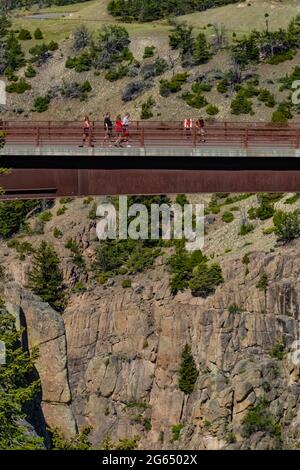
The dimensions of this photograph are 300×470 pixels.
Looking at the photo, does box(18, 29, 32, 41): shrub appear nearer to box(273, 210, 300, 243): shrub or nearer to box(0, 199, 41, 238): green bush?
box(0, 199, 41, 238): green bush

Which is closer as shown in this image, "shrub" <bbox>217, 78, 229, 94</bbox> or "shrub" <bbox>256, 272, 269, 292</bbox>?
"shrub" <bbox>256, 272, 269, 292</bbox>

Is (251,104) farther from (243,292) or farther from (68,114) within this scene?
(243,292)

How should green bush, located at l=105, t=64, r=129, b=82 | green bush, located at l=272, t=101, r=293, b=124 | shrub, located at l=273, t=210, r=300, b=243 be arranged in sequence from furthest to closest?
green bush, located at l=105, t=64, r=129, b=82
green bush, located at l=272, t=101, r=293, b=124
shrub, located at l=273, t=210, r=300, b=243

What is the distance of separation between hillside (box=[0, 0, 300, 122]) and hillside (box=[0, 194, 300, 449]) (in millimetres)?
25443

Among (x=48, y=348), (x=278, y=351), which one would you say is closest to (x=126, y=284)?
(x=48, y=348)

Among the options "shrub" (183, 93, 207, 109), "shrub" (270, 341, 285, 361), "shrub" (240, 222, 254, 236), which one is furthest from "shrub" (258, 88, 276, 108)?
"shrub" (270, 341, 285, 361)

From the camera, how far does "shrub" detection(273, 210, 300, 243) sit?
285 feet

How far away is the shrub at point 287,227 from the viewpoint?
8688cm

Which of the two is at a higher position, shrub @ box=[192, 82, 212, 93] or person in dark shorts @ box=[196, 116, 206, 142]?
shrub @ box=[192, 82, 212, 93]

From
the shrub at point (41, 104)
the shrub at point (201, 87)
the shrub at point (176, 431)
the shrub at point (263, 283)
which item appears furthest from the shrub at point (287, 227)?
the shrub at point (41, 104)

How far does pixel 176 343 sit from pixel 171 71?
48.0 m

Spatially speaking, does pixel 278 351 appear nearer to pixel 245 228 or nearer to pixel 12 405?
pixel 245 228
